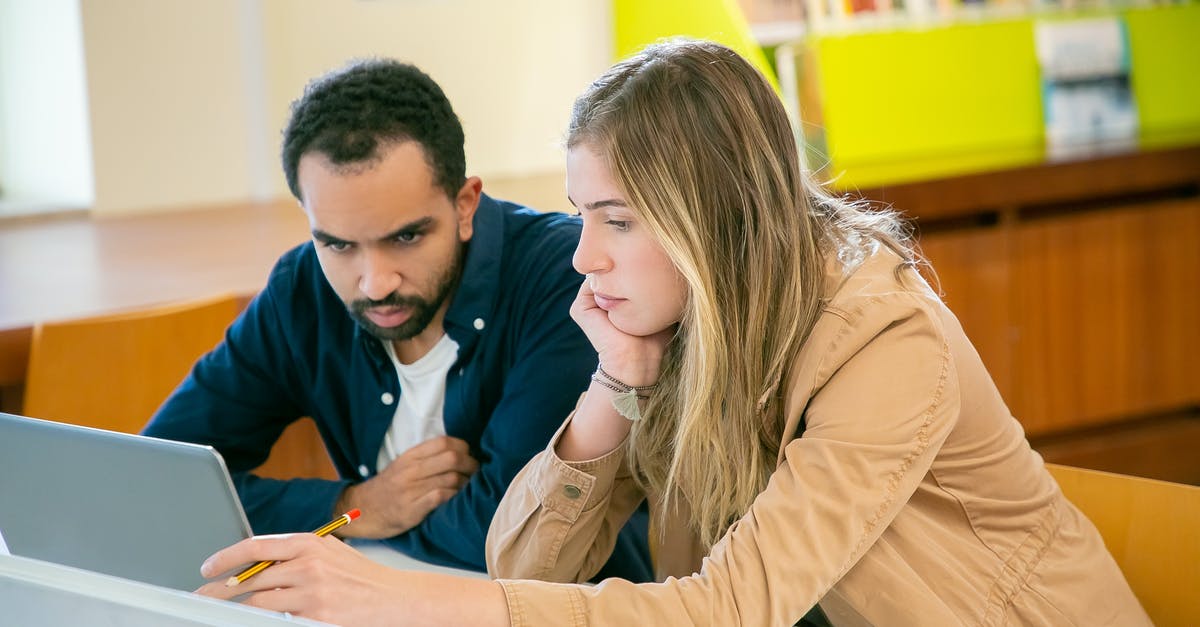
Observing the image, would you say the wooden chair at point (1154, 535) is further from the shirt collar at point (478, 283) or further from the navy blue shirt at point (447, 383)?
the shirt collar at point (478, 283)

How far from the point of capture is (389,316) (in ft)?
5.32

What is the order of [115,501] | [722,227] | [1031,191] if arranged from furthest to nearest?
1. [1031,191]
2. [722,227]
3. [115,501]

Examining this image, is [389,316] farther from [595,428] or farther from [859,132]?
[859,132]

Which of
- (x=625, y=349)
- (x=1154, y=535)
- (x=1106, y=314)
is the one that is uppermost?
(x=625, y=349)

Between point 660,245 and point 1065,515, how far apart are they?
20.0 inches

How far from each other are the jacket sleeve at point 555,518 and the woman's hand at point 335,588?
12.9 inches

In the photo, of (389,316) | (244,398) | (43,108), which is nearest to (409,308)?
(389,316)

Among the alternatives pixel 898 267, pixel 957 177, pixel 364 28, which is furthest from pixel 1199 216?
pixel 898 267

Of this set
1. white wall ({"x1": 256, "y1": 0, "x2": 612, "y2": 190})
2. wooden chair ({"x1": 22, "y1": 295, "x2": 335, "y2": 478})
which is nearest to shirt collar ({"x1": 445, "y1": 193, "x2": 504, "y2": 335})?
wooden chair ({"x1": 22, "y1": 295, "x2": 335, "y2": 478})

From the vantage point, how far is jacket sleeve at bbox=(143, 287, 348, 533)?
5.84 feet

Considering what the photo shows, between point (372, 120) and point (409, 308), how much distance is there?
0.76ft

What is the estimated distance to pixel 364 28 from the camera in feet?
13.9

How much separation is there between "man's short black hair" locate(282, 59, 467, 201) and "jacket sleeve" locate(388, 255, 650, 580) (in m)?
0.21

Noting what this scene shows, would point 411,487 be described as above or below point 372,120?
below
